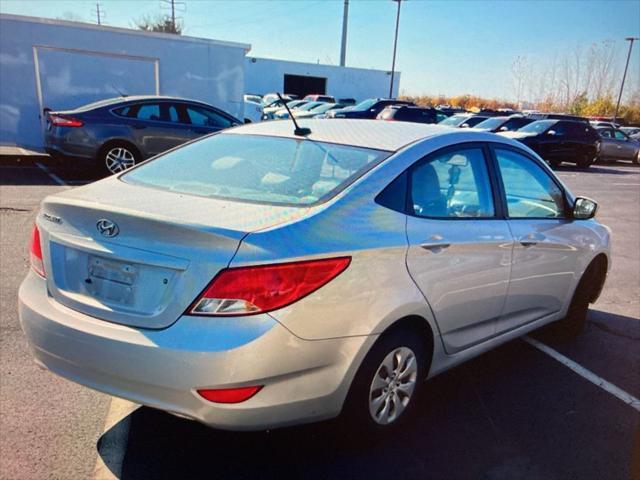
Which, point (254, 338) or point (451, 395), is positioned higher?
point (254, 338)

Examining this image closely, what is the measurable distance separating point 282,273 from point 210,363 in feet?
1.46

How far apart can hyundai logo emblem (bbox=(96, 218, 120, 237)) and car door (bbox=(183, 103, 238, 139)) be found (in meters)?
8.25

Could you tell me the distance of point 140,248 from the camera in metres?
2.25

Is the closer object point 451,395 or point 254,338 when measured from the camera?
point 254,338

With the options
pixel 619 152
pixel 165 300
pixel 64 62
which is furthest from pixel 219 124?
pixel 619 152

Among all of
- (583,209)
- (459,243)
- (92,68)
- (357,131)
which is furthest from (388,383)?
(92,68)

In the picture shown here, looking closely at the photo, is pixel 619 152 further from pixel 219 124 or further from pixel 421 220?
pixel 421 220

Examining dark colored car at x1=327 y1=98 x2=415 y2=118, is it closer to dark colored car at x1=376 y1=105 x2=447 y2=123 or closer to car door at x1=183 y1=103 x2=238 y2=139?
dark colored car at x1=376 y1=105 x2=447 y2=123

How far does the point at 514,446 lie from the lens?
2.88 metres

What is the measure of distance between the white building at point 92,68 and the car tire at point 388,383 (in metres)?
11.3

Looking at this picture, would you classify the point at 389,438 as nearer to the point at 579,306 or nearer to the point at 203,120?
the point at 579,306

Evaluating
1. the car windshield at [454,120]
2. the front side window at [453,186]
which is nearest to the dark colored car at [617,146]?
the car windshield at [454,120]

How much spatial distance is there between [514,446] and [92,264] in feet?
7.58

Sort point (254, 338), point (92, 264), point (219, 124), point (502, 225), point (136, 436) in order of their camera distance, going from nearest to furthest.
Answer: point (254, 338), point (92, 264), point (136, 436), point (502, 225), point (219, 124)
